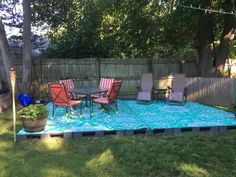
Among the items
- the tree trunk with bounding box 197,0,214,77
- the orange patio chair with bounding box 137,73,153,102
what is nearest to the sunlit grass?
the orange patio chair with bounding box 137,73,153,102

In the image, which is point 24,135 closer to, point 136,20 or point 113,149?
point 113,149

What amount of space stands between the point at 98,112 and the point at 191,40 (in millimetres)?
6339

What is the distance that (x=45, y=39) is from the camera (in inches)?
627

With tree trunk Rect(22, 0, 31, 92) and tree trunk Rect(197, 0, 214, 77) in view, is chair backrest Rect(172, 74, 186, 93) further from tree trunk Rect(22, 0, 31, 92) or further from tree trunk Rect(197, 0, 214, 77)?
tree trunk Rect(22, 0, 31, 92)

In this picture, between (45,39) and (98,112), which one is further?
(45,39)

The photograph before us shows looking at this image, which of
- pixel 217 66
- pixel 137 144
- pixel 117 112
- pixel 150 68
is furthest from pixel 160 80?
pixel 137 144

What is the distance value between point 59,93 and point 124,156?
3.16 m

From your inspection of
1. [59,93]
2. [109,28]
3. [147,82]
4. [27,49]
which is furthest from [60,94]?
[109,28]

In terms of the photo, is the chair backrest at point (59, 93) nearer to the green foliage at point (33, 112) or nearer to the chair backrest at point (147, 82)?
the green foliage at point (33, 112)

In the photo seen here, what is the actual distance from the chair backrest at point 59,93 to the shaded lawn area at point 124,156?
65.5 inches

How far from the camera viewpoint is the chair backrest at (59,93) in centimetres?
762

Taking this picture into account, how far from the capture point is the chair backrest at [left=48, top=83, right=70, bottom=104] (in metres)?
7.62

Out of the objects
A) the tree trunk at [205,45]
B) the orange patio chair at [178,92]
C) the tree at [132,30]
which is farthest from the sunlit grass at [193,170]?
the tree trunk at [205,45]

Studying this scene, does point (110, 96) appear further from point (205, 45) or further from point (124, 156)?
point (205, 45)
